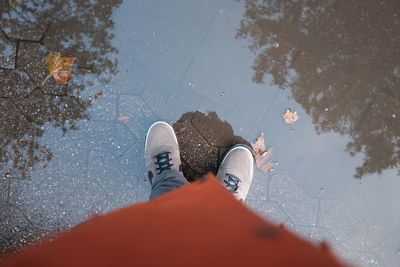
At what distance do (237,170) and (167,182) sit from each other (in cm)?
60

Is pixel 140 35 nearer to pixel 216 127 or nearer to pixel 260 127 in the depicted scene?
pixel 216 127

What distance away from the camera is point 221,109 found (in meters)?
3.11

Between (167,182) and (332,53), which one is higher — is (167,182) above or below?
below

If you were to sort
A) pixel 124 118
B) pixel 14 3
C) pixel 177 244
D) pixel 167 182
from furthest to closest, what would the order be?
pixel 124 118, pixel 14 3, pixel 167 182, pixel 177 244

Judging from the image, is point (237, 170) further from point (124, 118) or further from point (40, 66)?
point (40, 66)

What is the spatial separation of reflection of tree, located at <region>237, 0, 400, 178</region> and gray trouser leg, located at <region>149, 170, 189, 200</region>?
1045 millimetres

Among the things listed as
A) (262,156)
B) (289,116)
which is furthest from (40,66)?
(289,116)

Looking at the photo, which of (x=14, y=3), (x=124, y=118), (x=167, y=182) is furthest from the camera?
(x=124, y=118)

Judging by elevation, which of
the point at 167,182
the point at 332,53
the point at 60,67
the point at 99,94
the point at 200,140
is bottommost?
the point at 167,182

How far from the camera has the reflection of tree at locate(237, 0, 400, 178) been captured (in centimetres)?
311

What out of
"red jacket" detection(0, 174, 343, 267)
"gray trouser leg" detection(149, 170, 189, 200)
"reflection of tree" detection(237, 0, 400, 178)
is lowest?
"gray trouser leg" detection(149, 170, 189, 200)

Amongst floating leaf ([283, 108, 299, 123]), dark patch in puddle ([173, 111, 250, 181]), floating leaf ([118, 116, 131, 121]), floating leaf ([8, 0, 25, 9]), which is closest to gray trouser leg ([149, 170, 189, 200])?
dark patch in puddle ([173, 111, 250, 181])

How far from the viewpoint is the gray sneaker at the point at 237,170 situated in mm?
3012

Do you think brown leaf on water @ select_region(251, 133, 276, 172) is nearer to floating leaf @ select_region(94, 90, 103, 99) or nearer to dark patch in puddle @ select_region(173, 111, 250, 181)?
dark patch in puddle @ select_region(173, 111, 250, 181)
